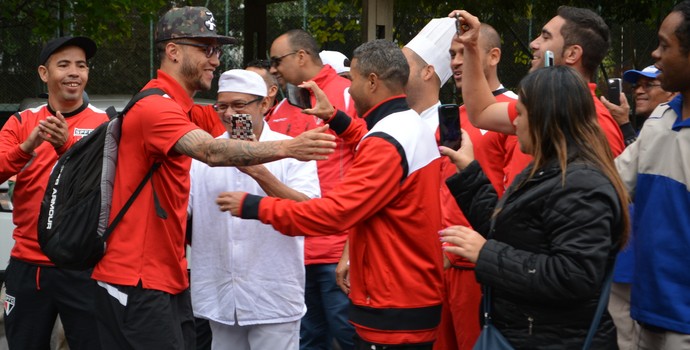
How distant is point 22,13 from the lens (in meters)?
13.1

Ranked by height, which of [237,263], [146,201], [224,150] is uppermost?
[224,150]

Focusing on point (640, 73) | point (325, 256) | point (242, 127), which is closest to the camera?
point (242, 127)

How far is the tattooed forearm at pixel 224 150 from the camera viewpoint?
430 centimetres

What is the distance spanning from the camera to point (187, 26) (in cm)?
486

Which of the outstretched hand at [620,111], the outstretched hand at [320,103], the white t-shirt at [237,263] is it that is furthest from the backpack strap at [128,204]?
the outstretched hand at [620,111]

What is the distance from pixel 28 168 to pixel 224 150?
2.24m

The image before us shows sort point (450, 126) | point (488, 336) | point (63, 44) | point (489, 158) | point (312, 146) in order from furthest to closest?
point (63, 44)
point (489, 158)
point (450, 126)
point (312, 146)
point (488, 336)

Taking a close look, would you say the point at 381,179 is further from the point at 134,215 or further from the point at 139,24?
the point at 139,24

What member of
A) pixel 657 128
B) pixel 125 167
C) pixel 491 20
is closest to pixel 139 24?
pixel 491 20

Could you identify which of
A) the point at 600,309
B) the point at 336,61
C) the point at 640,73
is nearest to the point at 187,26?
the point at 600,309

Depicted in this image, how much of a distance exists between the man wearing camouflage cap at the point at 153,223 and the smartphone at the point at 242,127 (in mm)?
476

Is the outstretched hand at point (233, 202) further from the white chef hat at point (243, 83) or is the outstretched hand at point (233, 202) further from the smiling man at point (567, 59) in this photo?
the white chef hat at point (243, 83)

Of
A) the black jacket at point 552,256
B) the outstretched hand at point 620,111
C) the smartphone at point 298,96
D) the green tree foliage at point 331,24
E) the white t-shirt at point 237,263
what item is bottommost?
the white t-shirt at point 237,263

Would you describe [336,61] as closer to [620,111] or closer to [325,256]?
[325,256]
